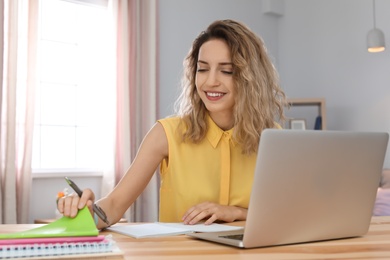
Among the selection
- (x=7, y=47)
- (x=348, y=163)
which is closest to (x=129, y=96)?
(x=7, y=47)

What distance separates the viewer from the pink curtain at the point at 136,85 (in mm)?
4492

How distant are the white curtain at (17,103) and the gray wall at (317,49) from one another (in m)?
1.28

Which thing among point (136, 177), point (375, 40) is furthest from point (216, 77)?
point (375, 40)

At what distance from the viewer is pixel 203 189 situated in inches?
77.4

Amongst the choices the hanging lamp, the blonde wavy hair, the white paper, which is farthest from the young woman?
the hanging lamp

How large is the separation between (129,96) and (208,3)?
55.0 inches

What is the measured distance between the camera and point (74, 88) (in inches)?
176

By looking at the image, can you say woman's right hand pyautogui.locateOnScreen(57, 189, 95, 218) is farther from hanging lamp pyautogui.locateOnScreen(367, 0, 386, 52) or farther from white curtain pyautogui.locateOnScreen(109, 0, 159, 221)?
hanging lamp pyautogui.locateOnScreen(367, 0, 386, 52)

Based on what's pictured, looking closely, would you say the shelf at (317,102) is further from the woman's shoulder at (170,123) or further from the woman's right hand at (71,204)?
the woman's right hand at (71,204)

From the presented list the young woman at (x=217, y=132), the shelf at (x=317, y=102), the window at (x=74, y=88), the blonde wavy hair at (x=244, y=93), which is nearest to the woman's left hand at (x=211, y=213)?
the young woman at (x=217, y=132)

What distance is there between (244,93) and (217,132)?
0.57ft

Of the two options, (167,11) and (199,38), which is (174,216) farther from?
(167,11)

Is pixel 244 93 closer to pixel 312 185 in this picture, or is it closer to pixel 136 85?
pixel 312 185

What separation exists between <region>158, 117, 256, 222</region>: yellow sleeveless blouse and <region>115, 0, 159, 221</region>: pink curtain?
8.16ft
